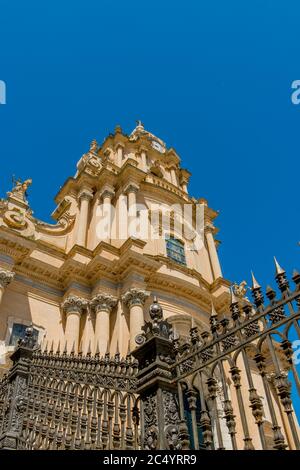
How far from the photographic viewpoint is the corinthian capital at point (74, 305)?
1716 cm

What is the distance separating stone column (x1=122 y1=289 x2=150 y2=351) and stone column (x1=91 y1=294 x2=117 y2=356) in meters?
0.62

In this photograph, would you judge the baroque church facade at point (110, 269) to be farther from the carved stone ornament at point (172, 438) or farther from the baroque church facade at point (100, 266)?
the carved stone ornament at point (172, 438)

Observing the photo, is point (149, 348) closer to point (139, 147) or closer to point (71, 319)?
point (71, 319)

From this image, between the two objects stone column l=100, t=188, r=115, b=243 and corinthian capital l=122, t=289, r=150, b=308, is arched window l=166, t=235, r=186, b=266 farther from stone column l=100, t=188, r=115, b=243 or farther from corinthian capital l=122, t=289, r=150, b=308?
corinthian capital l=122, t=289, r=150, b=308

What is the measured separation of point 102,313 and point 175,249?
271 inches

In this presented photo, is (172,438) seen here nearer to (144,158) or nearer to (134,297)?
(134,297)

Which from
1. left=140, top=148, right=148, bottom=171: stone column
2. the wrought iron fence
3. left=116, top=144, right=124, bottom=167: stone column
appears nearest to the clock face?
left=140, top=148, right=148, bottom=171: stone column

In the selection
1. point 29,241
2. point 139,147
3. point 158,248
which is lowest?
point 29,241

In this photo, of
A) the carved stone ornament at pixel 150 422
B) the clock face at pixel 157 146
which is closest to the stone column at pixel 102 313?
the carved stone ornament at pixel 150 422

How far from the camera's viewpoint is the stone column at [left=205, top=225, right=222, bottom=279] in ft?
77.5

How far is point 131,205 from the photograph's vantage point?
22.0m

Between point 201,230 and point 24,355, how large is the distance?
761 inches

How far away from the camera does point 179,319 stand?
18.3 metres

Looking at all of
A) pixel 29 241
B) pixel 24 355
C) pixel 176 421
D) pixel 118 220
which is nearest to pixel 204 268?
pixel 118 220
